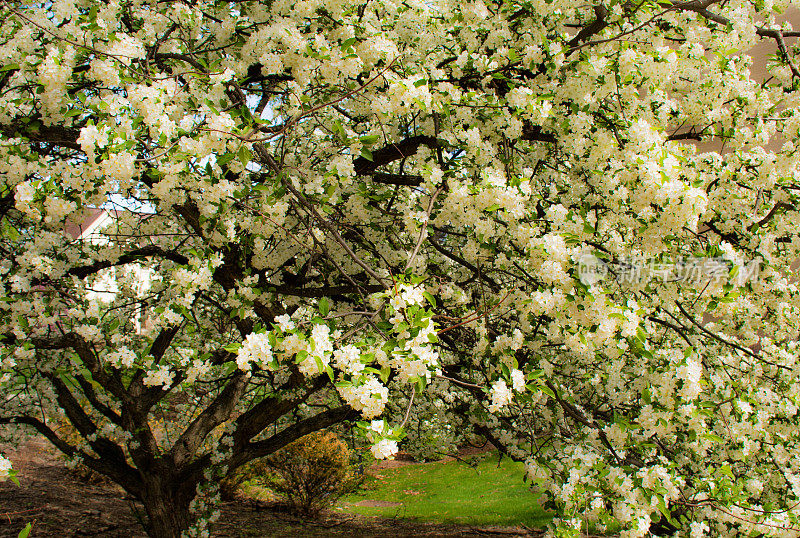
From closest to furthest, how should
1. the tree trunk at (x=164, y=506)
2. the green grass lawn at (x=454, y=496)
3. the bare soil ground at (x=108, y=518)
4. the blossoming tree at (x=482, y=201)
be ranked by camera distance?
the blossoming tree at (x=482, y=201) → the tree trunk at (x=164, y=506) → the bare soil ground at (x=108, y=518) → the green grass lawn at (x=454, y=496)

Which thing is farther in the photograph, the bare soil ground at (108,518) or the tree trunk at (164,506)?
the bare soil ground at (108,518)

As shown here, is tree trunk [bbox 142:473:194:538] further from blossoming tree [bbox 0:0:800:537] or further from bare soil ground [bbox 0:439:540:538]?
blossoming tree [bbox 0:0:800:537]

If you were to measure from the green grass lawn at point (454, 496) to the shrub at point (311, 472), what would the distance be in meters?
1.11

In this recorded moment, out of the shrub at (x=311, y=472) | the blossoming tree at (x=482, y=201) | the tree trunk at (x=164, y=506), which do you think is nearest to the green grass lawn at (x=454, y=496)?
the shrub at (x=311, y=472)

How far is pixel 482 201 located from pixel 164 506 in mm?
4521

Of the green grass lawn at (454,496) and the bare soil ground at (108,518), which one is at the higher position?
the bare soil ground at (108,518)

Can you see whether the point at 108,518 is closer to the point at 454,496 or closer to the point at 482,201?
the point at 454,496

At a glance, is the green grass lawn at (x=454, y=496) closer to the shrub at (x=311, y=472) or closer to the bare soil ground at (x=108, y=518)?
the bare soil ground at (x=108, y=518)

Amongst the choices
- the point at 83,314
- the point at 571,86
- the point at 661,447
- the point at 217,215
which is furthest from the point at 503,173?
the point at 83,314

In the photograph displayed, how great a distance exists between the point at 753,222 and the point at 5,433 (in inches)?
317

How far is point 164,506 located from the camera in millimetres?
5102

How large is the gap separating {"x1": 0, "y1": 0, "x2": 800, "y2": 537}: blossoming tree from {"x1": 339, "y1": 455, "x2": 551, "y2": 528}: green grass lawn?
3.67m

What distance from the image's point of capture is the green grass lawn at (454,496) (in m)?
8.48

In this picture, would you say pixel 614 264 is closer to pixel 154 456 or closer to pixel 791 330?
pixel 791 330
